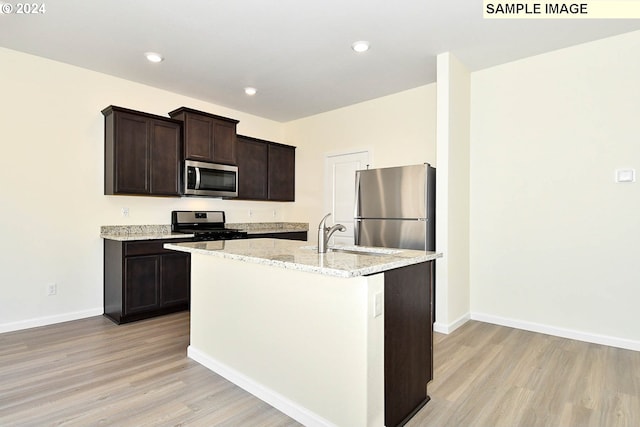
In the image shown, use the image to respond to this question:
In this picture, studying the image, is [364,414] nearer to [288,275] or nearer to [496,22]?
[288,275]

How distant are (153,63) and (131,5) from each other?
105cm

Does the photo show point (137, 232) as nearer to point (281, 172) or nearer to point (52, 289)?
point (52, 289)

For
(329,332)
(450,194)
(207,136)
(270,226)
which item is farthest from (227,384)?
(270,226)

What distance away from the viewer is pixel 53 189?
11.5 ft

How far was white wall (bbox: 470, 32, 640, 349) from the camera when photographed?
2.94 meters

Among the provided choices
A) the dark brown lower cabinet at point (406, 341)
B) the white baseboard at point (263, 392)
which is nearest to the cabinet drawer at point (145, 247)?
the white baseboard at point (263, 392)

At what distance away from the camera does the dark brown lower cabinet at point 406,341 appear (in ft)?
5.65

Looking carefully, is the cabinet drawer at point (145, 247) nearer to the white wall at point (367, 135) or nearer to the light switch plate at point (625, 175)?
the white wall at point (367, 135)

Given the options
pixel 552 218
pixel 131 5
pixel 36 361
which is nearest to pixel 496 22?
pixel 552 218

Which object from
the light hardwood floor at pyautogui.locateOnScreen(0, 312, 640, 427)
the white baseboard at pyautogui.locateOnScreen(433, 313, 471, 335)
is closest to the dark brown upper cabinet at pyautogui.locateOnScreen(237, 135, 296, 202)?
the light hardwood floor at pyautogui.locateOnScreen(0, 312, 640, 427)

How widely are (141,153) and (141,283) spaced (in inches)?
55.1

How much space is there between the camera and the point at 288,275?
6.34 ft

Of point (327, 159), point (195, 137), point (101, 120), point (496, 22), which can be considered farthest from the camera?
point (327, 159)

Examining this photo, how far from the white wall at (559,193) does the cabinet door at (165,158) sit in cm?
337
